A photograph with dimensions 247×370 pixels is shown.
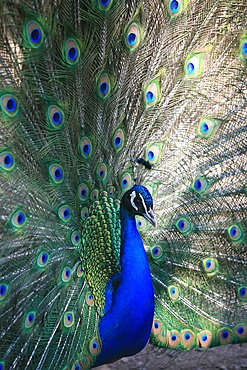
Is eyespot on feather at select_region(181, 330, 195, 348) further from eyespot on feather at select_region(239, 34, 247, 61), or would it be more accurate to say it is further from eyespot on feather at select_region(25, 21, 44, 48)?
eyespot on feather at select_region(25, 21, 44, 48)

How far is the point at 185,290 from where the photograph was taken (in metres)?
2.66

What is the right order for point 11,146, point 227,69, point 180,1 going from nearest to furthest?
point 11,146 < point 180,1 < point 227,69

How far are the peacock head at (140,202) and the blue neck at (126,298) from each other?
5 cm

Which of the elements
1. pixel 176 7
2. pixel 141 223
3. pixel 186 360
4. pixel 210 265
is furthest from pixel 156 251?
pixel 176 7

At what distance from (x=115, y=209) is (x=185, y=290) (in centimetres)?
58

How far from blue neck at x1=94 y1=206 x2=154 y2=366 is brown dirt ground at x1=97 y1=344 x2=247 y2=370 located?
459 millimetres

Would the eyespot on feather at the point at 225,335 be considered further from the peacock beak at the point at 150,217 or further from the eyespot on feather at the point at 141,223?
the peacock beak at the point at 150,217

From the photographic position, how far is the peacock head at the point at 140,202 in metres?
2.15

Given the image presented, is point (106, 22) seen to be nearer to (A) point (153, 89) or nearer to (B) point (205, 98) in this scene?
(A) point (153, 89)

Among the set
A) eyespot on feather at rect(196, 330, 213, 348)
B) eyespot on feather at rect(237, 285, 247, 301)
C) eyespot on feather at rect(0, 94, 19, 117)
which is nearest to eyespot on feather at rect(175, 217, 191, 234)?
eyespot on feather at rect(237, 285, 247, 301)

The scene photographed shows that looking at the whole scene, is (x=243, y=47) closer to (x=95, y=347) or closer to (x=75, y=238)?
(x=75, y=238)

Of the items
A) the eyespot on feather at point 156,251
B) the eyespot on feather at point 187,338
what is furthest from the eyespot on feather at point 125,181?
the eyespot on feather at point 187,338

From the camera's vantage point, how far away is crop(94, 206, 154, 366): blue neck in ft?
7.54

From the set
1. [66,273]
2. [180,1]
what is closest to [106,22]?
[180,1]
